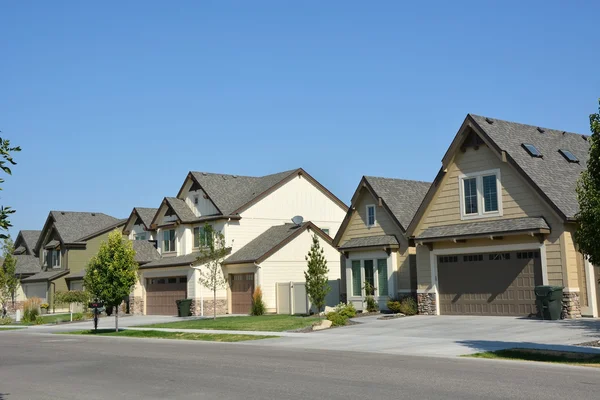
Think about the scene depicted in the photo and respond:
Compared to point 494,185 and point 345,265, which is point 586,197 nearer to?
point 494,185

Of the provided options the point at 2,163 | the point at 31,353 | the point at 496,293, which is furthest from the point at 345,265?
the point at 2,163

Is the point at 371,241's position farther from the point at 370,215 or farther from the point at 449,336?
the point at 449,336

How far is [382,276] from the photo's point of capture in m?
35.5

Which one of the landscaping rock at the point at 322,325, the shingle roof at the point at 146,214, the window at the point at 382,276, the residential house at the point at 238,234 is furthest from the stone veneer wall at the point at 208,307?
the landscaping rock at the point at 322,325

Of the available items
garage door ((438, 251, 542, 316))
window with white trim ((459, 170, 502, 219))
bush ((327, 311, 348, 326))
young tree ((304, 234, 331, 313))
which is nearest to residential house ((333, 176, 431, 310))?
young tree ((304, 234, 331, 313))

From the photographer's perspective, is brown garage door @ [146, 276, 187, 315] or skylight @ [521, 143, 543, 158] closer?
skylight @ [521, 143, 543, 158]

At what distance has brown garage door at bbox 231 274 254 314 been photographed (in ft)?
141

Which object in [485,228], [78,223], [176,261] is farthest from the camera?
[78,223]

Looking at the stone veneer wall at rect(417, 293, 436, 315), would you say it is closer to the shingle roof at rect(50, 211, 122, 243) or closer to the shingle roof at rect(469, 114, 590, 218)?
the shingle roof at rect(469, 114, 590, 218)

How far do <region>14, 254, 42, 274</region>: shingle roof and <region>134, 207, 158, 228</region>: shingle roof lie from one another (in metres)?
16.5

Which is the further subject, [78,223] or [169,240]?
[78,223]

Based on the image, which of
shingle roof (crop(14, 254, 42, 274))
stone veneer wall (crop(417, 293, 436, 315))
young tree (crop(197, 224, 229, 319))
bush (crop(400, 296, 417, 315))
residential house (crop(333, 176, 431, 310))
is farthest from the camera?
shingle roof (crop(14, 254, 42, 274))

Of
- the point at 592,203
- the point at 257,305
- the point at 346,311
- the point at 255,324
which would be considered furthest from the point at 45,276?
the point at 592,203

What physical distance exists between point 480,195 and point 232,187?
23204 mm
